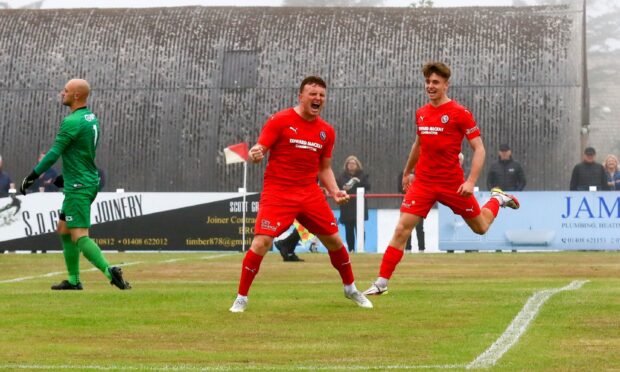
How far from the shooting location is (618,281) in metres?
18.3

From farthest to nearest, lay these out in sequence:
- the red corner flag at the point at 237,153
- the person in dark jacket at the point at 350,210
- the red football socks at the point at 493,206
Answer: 1. the red corner flag at the point at 237,153
2. the person in dark jacket at the point at 350,210
3. the red football socks at the point at 493,206

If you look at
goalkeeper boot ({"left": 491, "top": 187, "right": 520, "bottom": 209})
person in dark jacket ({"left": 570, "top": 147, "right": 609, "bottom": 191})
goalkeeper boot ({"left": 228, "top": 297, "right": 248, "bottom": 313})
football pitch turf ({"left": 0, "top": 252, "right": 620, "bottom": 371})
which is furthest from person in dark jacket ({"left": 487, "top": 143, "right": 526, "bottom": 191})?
goalkeeper boot ({"left": 228, "top": 297, "right": 248, "bottom": 313})

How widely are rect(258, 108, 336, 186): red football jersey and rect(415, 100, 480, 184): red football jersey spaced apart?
5.55ft

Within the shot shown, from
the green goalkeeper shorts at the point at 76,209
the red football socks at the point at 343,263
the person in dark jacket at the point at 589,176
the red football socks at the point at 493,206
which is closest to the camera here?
the red football socks at the point at 343,263

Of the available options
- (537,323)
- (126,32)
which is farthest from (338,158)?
(537,323)

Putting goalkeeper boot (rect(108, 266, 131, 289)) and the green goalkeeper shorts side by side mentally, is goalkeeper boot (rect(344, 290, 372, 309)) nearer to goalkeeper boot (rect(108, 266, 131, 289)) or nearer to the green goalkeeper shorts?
goalkeeper boot (rect(108, 266, 131, 289))

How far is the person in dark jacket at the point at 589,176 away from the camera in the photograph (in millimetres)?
30547

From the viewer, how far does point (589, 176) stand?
30781 mm

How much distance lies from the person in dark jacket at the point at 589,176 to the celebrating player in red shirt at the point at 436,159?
1563cm

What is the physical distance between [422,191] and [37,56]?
30.0 metres

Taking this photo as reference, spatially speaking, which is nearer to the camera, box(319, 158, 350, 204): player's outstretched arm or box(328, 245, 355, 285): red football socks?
box(319, 158, 350, 204): player's outstretched arm

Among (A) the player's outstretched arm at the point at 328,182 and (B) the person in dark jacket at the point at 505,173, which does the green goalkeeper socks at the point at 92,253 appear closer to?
(A) the player's outstretched arm at the point at 328,182

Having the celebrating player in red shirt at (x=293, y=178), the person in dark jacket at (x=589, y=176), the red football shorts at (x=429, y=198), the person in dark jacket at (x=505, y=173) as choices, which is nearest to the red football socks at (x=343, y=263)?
the celebrating player in red shirt at (x=293, y=178)

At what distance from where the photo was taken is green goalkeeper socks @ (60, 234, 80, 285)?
16.2 metres
